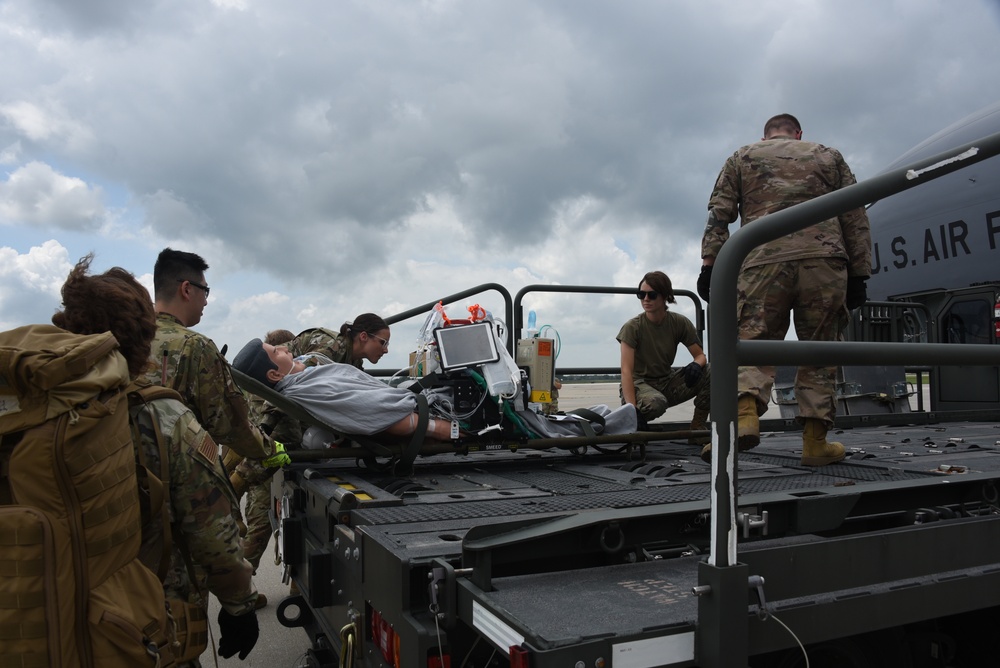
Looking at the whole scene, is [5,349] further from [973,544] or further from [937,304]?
[937,304]

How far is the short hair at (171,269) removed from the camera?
328 centimetres

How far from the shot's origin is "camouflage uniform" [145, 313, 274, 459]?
2936 mm

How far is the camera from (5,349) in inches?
63.4

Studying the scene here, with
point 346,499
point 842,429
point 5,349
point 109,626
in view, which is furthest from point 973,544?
point 842,429

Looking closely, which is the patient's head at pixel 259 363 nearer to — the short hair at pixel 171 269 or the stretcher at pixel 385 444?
the stretcher at pixel 385 444

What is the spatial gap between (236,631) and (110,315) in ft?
3.05

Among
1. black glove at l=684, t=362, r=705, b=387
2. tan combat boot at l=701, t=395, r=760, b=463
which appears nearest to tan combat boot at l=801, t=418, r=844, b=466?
tan combat boot at l=701, t=395, r=760, b=463

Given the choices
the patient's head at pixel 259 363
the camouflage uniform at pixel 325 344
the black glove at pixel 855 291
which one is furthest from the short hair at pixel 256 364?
the black glove at pixel 855 291

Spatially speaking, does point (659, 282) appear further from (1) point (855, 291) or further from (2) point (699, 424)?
(1) point (855, 291)

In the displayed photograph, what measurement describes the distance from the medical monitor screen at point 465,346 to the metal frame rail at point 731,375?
222 centimetres

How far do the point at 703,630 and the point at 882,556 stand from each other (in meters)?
0.58

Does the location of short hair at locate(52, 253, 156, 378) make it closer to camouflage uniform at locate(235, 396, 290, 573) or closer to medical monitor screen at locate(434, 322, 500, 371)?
medical monitor screen at locate(434, 322, 500, 371)

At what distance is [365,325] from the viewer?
5.09 meters

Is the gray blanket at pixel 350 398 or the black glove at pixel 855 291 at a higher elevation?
the black glove at pixel 855 291
